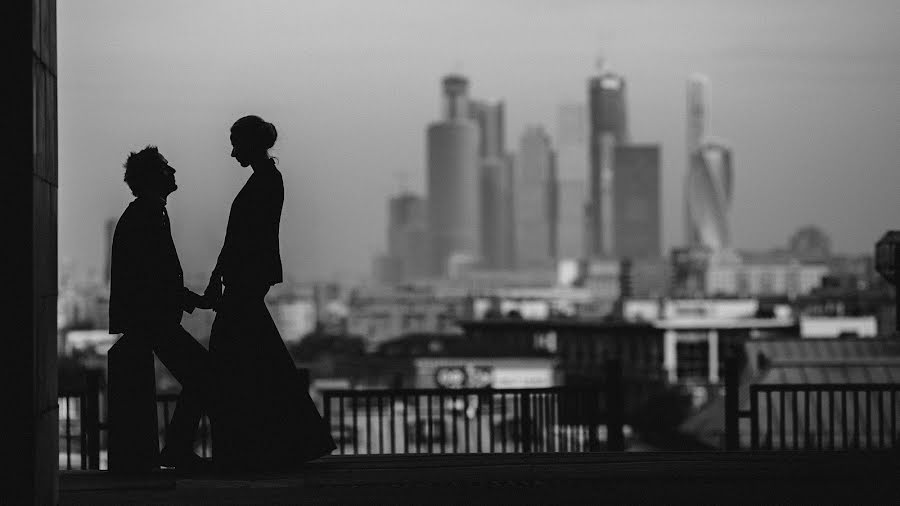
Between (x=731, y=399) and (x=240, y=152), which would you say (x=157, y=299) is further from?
(x=731, y=399)

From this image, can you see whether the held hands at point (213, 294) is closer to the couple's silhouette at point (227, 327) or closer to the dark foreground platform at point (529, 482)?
the couple's silhouette at point (227, 327)

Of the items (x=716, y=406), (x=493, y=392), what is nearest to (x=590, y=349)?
(x=716, y=406)

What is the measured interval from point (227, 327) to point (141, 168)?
3.70ft

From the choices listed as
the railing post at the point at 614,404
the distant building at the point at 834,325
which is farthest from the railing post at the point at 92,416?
the distant building at the point at 834,325

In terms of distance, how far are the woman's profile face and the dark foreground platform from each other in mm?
1960

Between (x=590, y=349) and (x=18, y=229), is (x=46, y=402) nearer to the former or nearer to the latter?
(x=18, y=229)

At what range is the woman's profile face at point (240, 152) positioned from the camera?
13305 millimetres

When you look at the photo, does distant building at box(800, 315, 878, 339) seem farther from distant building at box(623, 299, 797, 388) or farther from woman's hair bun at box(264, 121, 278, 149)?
woman's hair bun at box(264, 121, 278, 149)

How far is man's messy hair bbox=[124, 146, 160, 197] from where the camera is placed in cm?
1321

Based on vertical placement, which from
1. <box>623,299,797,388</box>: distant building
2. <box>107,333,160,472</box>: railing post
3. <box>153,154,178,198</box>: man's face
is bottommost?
<box>623,299,797,388</box>: distant building

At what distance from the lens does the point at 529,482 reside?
510 inches

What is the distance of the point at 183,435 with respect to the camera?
517 inches

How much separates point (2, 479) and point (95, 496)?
7.41 ft

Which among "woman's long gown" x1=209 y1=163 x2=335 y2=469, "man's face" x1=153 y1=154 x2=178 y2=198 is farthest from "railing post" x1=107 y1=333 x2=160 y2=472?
"man's face" x1=153 y1=154 x2=178 y2=198
